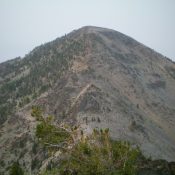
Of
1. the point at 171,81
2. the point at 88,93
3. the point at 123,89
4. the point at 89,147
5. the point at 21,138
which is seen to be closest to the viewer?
the point at 89,147

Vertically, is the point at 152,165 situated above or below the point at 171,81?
below

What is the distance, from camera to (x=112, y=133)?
178 feet

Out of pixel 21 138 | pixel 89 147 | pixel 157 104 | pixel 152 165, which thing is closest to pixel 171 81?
pixel 157 104

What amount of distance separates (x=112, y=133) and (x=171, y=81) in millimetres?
49588

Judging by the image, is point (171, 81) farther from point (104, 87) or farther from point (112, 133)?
point (112, 133)

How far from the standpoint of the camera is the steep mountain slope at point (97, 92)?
5988cm

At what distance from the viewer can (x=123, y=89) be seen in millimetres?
79000

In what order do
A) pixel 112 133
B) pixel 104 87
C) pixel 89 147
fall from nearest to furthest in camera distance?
1. pixel 89 147
2. pixel 112 133
3. pixel 104 87

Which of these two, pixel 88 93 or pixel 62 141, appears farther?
pixel 88 93

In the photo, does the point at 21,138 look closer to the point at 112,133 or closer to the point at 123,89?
the point at 112,133

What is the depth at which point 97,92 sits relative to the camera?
67.4m

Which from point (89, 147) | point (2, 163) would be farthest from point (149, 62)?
point (89, 147)

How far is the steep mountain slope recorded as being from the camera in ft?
196

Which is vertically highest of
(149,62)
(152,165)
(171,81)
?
(149,62)
